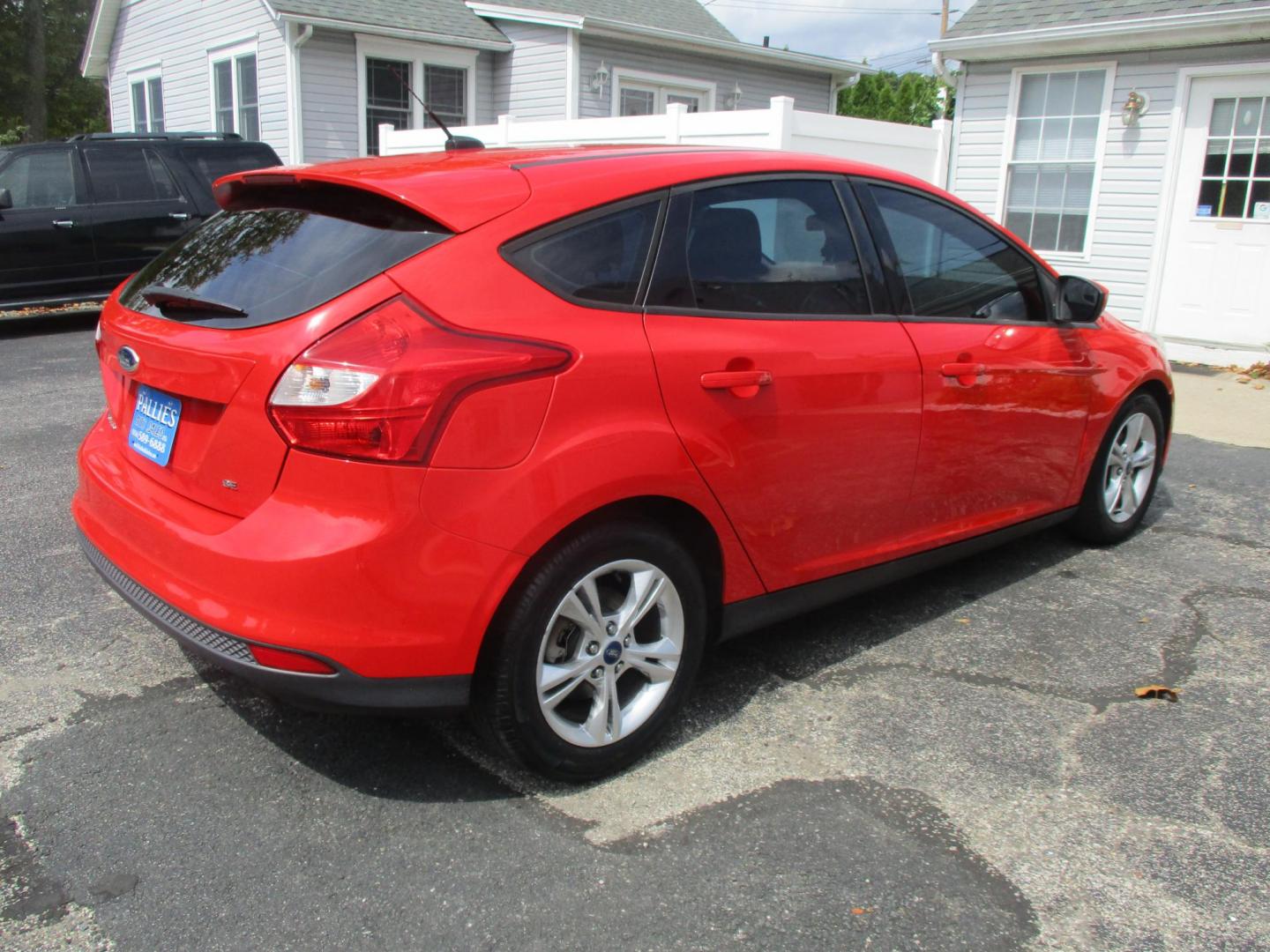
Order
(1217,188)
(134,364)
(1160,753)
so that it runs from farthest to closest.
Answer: (1217,188) < (1160,753) < (134,364)

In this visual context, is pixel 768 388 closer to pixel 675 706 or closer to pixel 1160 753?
pixel 675 706

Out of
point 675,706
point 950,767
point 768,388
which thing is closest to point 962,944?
point 950,767

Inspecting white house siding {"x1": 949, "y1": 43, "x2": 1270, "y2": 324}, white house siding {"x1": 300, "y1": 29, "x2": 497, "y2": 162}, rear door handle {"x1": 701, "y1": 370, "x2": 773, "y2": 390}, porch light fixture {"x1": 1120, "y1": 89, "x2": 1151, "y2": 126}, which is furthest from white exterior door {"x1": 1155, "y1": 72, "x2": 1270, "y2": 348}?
white house siding {"x1": 300, "y1": 29, "x2": 497, "y2": 162}

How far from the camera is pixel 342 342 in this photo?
2412 millimetres

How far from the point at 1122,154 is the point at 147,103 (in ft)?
59.7

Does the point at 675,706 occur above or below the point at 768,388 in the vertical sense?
below

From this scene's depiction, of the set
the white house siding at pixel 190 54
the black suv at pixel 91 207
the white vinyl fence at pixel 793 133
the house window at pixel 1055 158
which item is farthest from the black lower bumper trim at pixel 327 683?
the white house siding at pixel 190 54

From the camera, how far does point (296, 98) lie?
50.9 ft

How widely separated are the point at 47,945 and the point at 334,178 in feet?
6.16

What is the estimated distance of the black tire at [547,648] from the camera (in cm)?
260

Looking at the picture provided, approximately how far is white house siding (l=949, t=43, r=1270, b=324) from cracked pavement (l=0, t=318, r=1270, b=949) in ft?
25.1

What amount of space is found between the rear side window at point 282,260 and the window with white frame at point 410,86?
555 inches

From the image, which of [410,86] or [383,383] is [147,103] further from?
[383,383]

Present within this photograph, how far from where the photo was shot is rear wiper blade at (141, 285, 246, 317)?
8.81 feet
